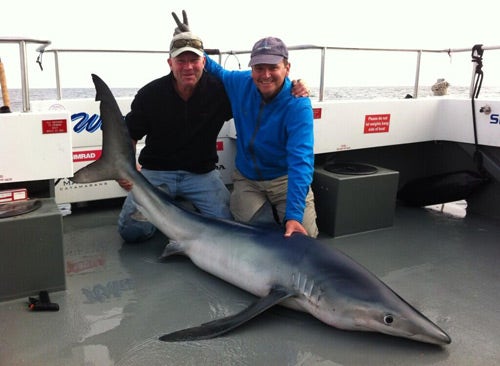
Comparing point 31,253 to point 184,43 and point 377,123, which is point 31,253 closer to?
point 184,43

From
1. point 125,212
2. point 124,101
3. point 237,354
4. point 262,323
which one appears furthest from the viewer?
point 124,101

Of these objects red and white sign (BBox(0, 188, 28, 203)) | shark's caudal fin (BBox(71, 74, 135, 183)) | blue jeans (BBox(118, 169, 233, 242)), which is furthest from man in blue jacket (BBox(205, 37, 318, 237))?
red and white sign (BBox(0, 188, 28, 203))

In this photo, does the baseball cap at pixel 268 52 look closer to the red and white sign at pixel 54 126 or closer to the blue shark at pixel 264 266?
the blue shark at pixel 264 266

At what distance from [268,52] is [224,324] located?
1.86m

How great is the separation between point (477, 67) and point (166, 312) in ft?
14.0

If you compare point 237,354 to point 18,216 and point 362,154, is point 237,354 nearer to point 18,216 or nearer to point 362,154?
point 18,216

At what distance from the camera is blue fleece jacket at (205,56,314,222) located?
130 inches

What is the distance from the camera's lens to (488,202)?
522cm

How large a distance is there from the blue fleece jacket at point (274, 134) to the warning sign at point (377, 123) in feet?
5.34

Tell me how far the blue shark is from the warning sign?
2373mm

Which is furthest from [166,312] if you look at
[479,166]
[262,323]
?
[479,166]

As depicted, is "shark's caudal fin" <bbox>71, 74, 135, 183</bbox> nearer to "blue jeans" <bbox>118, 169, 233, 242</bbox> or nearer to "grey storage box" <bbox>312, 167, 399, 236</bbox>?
"blue jeans" <bbox>118, 169, 233, 242</bbox>

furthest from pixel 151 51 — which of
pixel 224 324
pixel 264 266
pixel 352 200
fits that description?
pixel 224 324

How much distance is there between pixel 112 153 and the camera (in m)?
3.52
